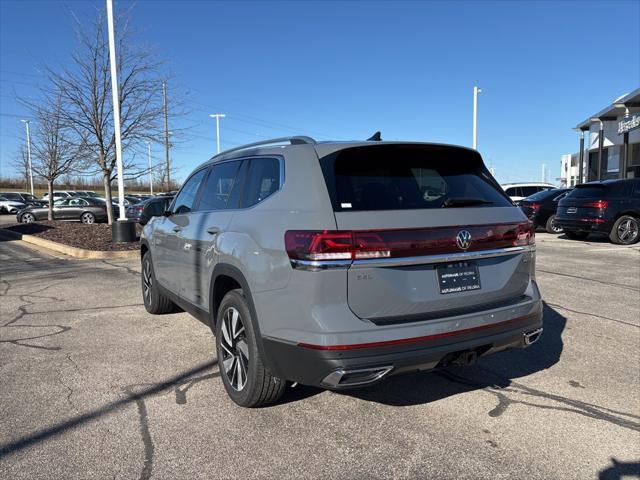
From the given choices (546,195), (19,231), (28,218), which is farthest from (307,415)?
(28,218)

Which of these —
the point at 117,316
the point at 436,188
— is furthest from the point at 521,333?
the point at 117,316

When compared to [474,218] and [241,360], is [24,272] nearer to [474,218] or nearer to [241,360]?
[241,360]

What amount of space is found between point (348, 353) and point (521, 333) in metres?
1.30

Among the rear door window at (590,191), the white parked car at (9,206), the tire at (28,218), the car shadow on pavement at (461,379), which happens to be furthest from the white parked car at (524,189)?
the white parked car at (9,206)

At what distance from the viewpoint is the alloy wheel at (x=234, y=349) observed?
339 cm

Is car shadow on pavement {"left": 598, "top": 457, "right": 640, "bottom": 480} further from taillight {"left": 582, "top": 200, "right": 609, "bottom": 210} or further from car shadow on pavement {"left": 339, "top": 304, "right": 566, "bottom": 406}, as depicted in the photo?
taillight {"left": 582, "top": 200, "right": 609, "bottom": 210}

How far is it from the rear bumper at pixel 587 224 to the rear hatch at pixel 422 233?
10949 millimetres

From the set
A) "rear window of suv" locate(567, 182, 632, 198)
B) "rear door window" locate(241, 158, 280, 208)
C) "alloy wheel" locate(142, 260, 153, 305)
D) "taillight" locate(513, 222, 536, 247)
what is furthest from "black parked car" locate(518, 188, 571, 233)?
"rear door window" locate(241, 158, 280, 208)

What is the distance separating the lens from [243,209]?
11.6 ft

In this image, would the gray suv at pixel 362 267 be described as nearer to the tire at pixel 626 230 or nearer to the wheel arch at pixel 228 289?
the wheel arch at pixel 228 289

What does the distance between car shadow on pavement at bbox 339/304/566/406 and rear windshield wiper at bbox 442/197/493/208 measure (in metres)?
1.29

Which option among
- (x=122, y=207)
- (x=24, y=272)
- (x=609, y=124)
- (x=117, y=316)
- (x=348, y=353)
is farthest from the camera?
(x=609, y=124)

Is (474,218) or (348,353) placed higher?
(474,218)

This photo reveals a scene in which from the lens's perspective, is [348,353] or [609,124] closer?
[348,353]
